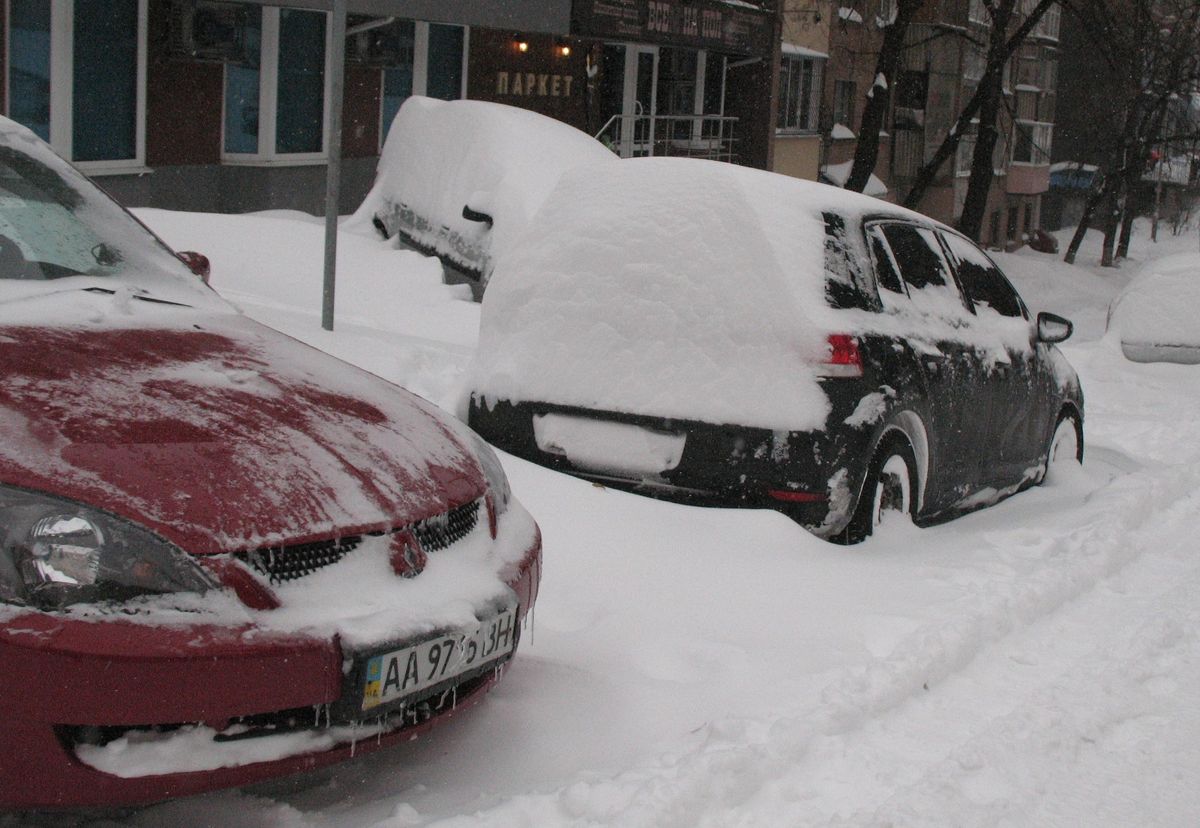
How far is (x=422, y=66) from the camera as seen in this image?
20781 mm

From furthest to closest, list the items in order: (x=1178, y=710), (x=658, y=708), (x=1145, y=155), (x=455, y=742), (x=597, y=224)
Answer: (x=1145, y=155)
(x=597, y=224)
(x=1178, y=710)
(x=658, y=708)
(x=455, y=742)

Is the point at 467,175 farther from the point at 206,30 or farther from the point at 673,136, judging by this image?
the point at 673,136

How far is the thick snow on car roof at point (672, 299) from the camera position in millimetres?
5395

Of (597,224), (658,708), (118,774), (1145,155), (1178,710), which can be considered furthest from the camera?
(1145,155)

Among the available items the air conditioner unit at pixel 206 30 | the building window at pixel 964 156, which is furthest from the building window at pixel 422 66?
the building window at pixel 964 156

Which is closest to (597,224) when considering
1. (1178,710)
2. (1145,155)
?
(1178,710)

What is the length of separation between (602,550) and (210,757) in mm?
2515

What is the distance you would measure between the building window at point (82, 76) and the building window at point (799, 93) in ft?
57.5

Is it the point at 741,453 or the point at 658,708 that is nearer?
the point at 658,708

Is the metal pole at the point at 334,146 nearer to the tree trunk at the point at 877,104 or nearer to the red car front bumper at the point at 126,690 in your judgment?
the red car front bumper at the point at 126,690

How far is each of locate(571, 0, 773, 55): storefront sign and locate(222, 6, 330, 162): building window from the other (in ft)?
14.4

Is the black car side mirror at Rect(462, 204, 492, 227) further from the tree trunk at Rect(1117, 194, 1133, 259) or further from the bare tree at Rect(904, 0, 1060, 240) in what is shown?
the tree trunk at Rect(1117, 194, 1133, 259)

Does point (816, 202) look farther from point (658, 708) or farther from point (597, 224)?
point (658, 708)

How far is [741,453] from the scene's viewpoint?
5395mm
